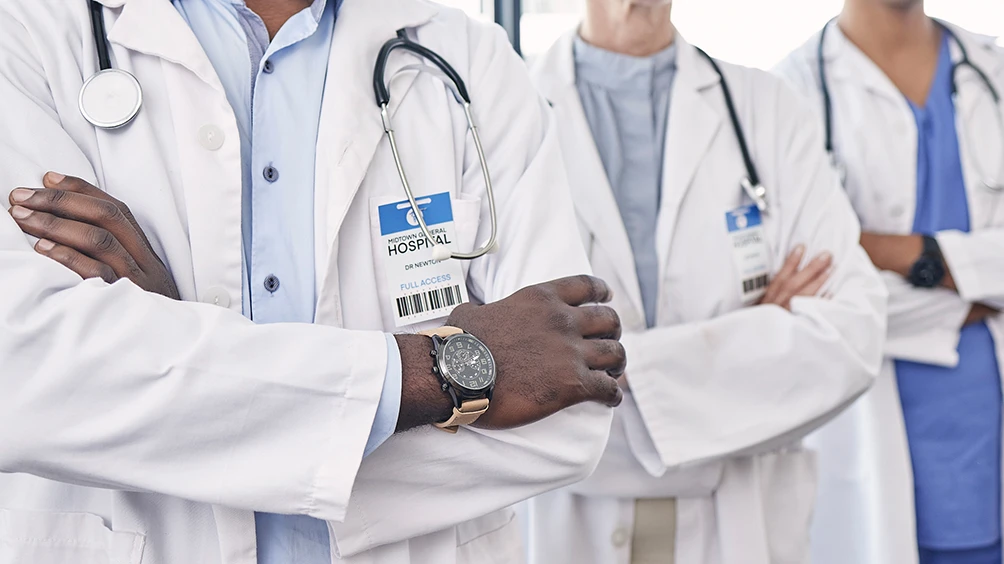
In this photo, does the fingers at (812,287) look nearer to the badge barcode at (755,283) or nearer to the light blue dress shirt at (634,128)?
the badge barcode at (755,283)

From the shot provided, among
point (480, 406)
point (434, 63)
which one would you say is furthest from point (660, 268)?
point (480, 406)

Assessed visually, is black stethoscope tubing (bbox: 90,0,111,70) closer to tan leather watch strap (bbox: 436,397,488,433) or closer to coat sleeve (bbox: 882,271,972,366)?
tan leather watch strap (bbox: 436,397,488,433)

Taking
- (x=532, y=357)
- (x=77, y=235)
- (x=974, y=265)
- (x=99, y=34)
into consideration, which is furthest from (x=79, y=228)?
(x=974, y=265)

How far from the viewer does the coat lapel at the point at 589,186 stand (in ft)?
5.88

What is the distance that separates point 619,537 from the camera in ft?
5.95

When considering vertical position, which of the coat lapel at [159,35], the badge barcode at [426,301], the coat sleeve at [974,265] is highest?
the coat lapel at [159,35]

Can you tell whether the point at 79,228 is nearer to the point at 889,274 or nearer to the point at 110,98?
the point at 110,98

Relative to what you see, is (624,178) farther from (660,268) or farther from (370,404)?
(370,404)

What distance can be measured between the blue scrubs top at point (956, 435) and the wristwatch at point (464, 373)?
1.44m

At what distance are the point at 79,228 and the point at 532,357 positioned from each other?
0.52 m

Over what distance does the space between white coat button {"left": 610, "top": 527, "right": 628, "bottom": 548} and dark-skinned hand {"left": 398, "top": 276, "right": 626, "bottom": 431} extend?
2.26 feet

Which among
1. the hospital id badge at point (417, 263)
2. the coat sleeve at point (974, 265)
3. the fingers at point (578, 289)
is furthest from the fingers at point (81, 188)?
the coat sleeve at point (974, 265)

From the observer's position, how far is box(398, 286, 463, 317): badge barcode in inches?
48.9

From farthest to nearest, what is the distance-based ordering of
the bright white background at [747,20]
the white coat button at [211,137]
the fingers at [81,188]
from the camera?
1. the bright white background at [747,20]
2. the white coat button at [211,137]
3. the fingers at [81,188]
